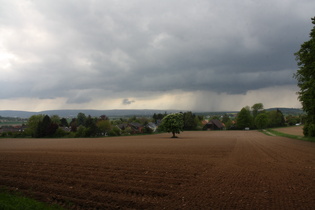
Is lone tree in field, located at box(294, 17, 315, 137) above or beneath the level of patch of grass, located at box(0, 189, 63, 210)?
Result: above

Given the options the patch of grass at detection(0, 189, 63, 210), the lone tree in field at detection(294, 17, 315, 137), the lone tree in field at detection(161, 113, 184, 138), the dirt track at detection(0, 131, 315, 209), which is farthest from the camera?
the lone tree in field at detection(161, 113, 184, 138)

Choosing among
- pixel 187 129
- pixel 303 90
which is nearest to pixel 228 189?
pixel 303 90

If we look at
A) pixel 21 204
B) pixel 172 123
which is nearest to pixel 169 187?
pixel 21 204

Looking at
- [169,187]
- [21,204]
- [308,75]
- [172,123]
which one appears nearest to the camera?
[21,204]

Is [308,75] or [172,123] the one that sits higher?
[308,75]

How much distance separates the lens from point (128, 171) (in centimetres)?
1477

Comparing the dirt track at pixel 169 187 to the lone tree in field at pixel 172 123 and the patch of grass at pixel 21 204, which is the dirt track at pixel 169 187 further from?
the lone tree in field at pixel 172 123

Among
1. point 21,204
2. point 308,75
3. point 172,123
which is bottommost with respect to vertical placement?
point 21,204

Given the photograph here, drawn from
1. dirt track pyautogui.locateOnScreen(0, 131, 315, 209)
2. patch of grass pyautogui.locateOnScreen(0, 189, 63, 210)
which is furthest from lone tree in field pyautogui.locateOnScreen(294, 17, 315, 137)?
patch of grass pyautogui.locateOnScreen(0, 189, 63, 210)

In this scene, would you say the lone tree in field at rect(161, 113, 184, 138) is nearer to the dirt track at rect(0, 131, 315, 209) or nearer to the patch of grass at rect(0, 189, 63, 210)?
the dirt track at rect(0, 131, 315, 209)

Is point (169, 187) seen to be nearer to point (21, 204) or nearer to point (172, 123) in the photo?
point (21, 204)

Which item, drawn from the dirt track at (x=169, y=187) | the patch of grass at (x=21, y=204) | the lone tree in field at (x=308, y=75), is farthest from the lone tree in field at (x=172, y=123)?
the patch of grass at (x=21, y=204)

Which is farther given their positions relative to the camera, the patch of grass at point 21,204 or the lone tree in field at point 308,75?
the lone tree in field at point 308,75

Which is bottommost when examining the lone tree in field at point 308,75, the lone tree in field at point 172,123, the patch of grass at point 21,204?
the patch of grass at point 21,204
